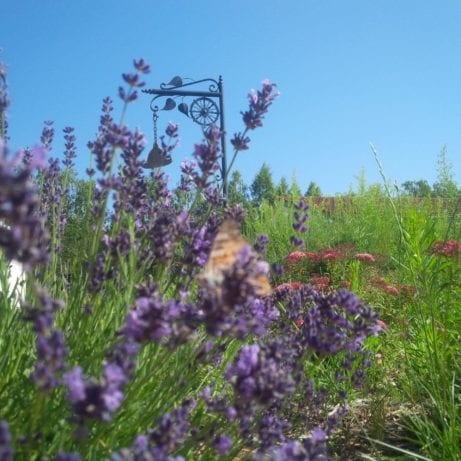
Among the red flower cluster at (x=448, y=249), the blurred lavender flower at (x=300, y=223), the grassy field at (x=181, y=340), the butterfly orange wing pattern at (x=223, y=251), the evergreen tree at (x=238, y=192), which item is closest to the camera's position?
the grassy field at (x=181, y=340)

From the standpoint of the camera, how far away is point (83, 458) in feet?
5.20

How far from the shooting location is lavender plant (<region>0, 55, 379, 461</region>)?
959 millimetres

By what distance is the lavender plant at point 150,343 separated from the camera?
3.15 ft

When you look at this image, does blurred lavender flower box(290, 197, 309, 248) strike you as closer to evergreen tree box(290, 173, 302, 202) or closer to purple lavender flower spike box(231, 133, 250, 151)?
purple lavender flower spike box(231, 133, 250, 151)

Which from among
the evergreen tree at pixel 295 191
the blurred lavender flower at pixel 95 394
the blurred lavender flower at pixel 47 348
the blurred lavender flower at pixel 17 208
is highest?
the evergreen tree at pixel 295 191

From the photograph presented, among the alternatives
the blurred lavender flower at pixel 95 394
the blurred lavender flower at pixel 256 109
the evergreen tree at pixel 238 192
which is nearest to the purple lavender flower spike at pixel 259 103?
the blurred lavender flower at pixel 256 109

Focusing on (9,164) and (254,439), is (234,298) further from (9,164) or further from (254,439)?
(254,439)

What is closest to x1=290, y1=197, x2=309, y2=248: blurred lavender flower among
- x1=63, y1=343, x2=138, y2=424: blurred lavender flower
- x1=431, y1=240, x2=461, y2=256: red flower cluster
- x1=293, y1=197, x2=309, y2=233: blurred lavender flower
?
x1=293, y1=197, x2=309, y2=233: blurred lavender flower

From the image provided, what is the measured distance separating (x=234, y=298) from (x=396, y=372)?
275 centimetres

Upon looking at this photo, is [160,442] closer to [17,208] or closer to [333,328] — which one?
[17,208]

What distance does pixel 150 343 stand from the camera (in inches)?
78.2

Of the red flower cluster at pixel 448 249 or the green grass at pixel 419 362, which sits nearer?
the green grass at pixel 419 362

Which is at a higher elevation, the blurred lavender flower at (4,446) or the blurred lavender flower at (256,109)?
the blurred lavender flower at (256,109)

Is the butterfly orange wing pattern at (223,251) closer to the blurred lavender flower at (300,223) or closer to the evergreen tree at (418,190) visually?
the blurred lavender flower at (300,223)
